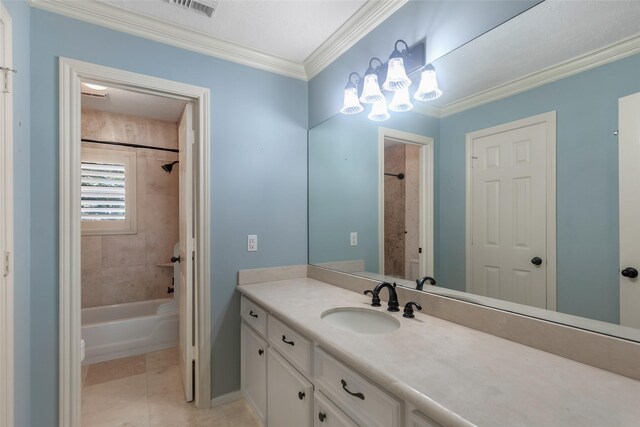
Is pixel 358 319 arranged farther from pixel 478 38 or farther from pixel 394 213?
pixel 478 38

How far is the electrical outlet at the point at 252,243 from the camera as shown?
2135 millimetres

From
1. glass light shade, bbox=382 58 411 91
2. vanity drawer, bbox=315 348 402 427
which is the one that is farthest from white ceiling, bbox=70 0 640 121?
vanity drawer, bbox=315 348 402 427

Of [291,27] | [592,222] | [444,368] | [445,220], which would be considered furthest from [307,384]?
[291,27]

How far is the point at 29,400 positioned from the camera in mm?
1516

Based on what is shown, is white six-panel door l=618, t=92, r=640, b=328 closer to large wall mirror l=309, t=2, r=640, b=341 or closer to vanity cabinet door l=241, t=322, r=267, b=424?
large wall mirror l=309, t=2, r=640, b=341

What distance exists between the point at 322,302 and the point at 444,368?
810 millimetres

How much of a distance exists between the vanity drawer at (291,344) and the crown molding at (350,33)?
1702mm

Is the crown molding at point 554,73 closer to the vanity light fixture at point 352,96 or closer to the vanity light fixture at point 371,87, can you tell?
the vanity light fixture at point 371,87

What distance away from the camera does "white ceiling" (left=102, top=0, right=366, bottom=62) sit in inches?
64.5

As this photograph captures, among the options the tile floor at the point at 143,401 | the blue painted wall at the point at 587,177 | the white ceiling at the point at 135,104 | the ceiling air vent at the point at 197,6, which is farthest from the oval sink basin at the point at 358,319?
the white ceiling at the point at 135,104

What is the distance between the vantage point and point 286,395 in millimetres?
1464

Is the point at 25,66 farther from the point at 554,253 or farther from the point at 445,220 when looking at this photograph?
the point at 554,253

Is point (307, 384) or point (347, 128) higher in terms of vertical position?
point (347, 128)

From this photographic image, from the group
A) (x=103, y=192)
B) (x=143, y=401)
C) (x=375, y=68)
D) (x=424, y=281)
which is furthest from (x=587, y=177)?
(x=103, y=192)
